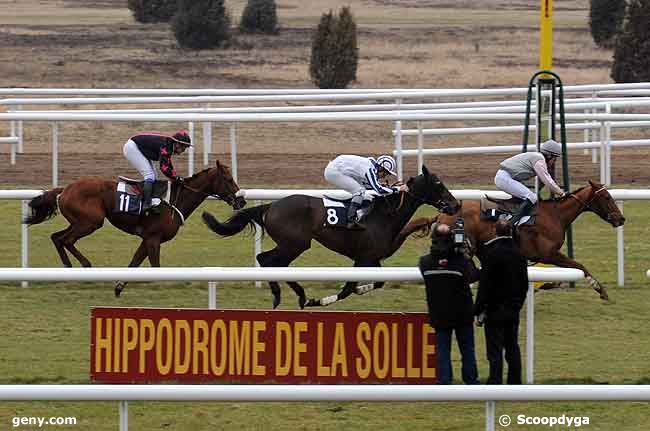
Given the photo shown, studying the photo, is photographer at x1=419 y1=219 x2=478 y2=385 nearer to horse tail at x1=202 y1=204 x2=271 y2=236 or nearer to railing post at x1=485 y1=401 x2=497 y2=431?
railing post at x1=485 y1=401 x2=497 y2=431

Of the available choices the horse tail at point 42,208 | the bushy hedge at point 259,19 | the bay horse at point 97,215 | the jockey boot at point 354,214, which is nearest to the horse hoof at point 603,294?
the jockey boot at point 354,214

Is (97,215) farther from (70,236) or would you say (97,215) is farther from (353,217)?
(353,217)

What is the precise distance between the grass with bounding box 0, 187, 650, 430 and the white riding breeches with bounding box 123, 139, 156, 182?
2.72 feet

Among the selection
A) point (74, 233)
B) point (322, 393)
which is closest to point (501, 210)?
point (74, 233)

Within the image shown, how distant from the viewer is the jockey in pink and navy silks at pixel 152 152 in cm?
1050

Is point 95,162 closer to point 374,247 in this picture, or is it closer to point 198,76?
point 374,247

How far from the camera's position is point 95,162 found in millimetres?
16078

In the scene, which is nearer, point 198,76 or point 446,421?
point 446,421

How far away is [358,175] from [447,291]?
347 centimetres

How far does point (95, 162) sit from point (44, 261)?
4.98 meters

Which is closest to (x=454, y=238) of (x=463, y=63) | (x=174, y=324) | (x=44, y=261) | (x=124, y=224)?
(x=174, y=324)

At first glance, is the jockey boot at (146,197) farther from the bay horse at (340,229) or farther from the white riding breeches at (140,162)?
the bay horse at (340,229)

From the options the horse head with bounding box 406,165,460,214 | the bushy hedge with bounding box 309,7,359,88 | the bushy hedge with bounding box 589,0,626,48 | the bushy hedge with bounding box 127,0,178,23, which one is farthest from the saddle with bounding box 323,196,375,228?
the bushy hedge with bounding box 127,0,178,23

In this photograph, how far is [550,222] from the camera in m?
9.86
